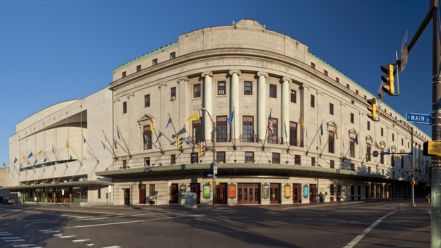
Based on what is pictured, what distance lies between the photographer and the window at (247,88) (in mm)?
46438

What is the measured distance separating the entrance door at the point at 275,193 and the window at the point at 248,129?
19.6 ft

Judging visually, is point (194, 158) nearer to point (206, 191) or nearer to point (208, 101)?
point (206, 191)

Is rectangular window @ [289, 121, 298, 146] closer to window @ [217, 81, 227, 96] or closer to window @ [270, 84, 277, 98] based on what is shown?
window @ [270, 84, 277, 98]

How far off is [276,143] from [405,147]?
64.3 m

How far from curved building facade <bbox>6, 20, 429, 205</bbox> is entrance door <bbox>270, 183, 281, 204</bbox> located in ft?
0.38

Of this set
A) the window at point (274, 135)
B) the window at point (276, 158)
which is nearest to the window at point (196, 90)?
the window at point (274, 135)

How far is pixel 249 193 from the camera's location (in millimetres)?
44156

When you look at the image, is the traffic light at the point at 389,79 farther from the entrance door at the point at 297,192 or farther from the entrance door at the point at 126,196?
the entrance door at the point at 126,196

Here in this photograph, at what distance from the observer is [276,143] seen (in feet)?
152

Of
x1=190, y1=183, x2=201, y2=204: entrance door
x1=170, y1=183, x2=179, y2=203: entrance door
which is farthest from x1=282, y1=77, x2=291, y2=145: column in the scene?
x1=170, y1=183, x2=179, y2=203: entrance door

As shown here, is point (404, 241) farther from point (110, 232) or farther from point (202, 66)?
point (202, 66)

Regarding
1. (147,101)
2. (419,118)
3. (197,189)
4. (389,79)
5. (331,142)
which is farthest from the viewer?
(331,142)

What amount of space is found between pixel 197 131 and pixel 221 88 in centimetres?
588

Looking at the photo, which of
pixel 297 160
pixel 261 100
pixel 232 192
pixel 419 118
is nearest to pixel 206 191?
pixel 232 192
